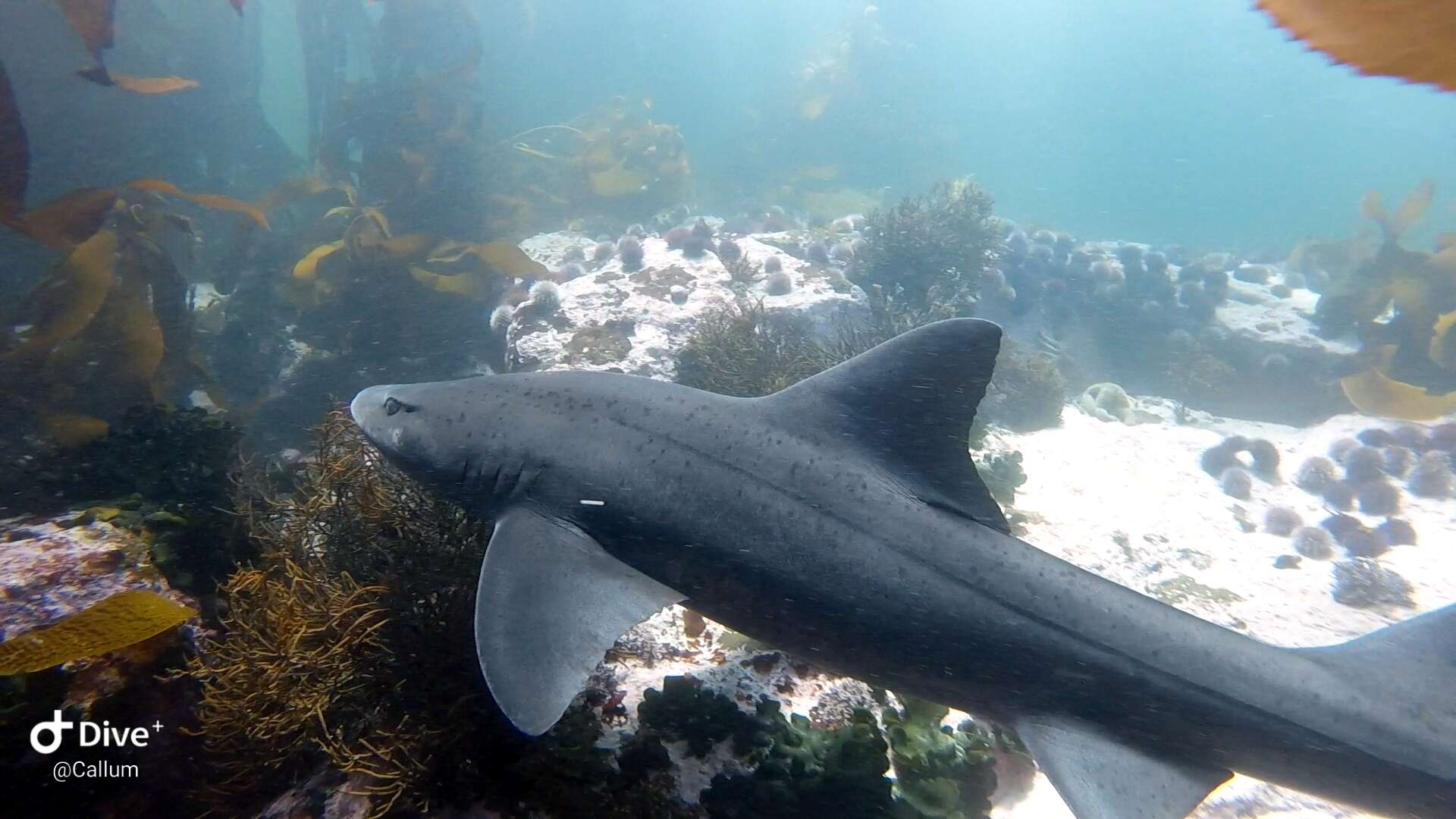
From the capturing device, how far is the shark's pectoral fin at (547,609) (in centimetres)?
233

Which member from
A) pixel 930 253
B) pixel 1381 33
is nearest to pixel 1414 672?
pixel 1381 33

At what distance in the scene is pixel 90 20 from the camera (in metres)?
7.23

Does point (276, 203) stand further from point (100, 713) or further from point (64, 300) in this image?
point (100, 713)

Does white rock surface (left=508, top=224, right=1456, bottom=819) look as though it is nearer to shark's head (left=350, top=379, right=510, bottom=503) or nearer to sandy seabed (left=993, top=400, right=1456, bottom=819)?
sandy seabed (left=993, top=400, right=1456, bottom=819)

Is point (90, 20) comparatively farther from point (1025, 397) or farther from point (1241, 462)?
point (1241, 462)

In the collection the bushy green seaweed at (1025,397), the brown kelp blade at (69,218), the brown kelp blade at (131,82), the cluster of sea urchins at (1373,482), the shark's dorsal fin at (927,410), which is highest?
the brown kelp blade at (131,82)

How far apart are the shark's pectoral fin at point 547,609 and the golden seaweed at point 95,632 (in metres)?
1.76

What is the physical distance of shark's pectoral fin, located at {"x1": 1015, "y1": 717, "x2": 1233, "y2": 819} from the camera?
2381 millimetres

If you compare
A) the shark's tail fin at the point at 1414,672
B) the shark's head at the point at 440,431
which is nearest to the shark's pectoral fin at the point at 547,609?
the shark's head at the point at 440,431

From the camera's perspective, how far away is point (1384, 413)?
1076cm

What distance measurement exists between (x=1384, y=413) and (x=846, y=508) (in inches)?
558

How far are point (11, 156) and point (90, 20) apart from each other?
2.70 m

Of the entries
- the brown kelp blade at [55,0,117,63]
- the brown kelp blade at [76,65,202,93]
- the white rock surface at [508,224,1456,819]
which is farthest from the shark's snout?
the brown kelp blade at [55,0,117,63]

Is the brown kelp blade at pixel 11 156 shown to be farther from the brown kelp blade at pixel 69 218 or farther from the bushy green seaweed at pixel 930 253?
the bushy green seaweed at pixel 930 253
